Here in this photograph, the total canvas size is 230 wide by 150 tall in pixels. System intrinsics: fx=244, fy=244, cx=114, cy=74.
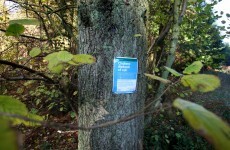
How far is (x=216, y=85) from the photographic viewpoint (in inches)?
20.1

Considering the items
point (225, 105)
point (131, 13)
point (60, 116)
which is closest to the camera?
point (131, 13)

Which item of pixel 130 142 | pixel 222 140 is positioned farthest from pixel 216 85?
pixel 130 142

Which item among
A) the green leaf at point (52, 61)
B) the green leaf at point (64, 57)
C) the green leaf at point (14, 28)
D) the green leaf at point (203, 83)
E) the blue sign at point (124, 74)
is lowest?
the blue sign at point (124, 74)

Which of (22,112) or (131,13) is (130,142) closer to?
(131,13)

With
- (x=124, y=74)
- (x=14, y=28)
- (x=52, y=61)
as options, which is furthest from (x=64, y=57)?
(x=124, y=74)

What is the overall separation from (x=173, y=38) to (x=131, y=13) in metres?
1.69

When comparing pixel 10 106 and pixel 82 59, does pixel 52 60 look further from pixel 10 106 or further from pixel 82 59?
pixel 10 106

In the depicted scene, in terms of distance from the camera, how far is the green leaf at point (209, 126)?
25 cm

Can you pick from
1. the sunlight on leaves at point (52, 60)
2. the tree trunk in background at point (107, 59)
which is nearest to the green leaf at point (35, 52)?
the sunlight on leaves at point (52, 60)

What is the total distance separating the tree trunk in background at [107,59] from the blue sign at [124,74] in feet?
0.06

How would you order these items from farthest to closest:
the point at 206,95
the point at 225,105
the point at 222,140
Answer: the point at 206,95 < the point at 225,105 < the point at 222,140

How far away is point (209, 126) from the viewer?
0.27 m

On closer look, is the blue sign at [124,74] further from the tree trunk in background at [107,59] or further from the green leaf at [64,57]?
the green leaf at [64,57]

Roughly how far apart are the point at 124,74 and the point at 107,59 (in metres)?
0.09
